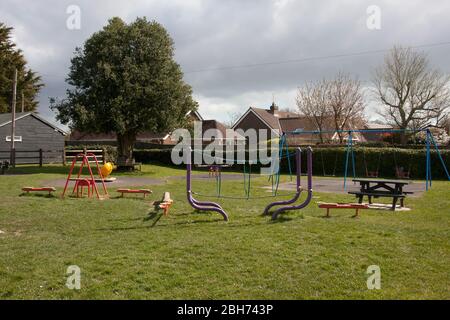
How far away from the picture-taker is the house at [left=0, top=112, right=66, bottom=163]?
3238cm

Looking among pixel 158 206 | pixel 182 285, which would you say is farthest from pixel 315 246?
pixel 158 206

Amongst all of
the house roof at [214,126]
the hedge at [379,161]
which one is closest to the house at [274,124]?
the house roof at [214,126]

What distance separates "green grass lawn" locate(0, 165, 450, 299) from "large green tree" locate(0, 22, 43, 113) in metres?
43.8

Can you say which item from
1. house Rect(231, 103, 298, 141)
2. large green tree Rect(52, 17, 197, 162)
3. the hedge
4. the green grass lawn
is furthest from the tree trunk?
house Rect(231, 103, 298, 141)

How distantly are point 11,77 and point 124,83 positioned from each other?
1266 inches

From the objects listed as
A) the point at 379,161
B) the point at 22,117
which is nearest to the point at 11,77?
the point at 22,117

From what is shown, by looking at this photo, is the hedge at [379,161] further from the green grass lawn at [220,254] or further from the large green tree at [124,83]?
the green grass lawn at [220,254]

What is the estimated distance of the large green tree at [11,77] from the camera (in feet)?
154

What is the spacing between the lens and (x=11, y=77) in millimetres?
48156

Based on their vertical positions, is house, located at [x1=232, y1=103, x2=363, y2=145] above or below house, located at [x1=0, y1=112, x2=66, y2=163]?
above

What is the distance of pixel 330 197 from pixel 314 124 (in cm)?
2767

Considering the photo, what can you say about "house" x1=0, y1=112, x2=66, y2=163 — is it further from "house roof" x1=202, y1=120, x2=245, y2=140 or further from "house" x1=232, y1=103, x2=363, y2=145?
"house" x1=232, y1=103, x2=363, y2=145

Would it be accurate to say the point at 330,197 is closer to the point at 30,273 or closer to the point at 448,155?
the point at 30,273

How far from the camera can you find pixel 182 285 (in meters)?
4.66
